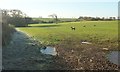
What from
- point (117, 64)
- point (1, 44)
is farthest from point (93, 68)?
point (1, 44)

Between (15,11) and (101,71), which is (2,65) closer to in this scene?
(101,71)

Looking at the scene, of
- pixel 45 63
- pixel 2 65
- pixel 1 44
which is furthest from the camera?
pixel 1 44

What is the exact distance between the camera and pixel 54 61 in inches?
745

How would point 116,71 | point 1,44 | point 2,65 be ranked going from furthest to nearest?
point 1,44 → point 2,65 → point 116,71

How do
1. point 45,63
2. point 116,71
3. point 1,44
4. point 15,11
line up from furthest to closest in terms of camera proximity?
point 15,11 < point 1,44 < point 45,63 < point 116,71

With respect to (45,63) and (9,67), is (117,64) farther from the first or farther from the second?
(9,67)

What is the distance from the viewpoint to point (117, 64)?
1791 cm

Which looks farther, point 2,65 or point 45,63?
point 45,63

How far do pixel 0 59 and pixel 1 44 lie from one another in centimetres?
646

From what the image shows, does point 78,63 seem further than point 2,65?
Yes

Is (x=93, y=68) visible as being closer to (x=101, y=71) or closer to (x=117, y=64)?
(x=101, y=71)

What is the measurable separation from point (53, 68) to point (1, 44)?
1012 cm

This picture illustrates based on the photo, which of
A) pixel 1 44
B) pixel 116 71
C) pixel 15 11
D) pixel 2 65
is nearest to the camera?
pixel 116 71

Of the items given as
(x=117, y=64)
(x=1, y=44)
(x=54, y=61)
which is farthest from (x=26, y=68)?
(x=1, y=44)
